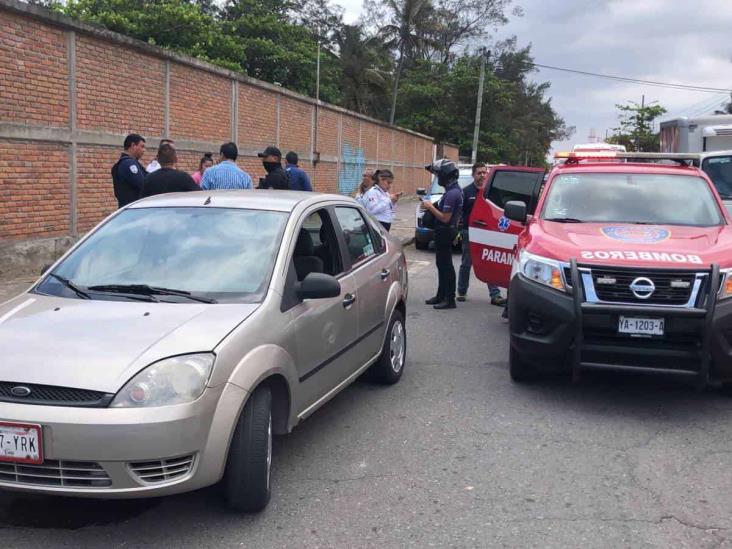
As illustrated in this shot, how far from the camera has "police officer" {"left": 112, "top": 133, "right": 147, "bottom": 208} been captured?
7.91m

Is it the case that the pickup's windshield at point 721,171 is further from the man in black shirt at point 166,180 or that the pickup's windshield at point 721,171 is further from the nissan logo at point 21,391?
the nissan logo at point 21,391

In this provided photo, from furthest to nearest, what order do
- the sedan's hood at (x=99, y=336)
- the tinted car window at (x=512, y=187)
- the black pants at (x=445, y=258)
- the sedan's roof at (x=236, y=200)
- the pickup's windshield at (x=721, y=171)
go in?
the pickup's windshield at (x=721, y=171)
the tinted car window at (x=512, y=187)
the black pants at (x=445, y=258)
the sedan's roof at (x=236, y=200)
the sedan's hood at (x=99, y=336)

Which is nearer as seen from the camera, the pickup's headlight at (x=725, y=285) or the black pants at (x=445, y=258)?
the pickup's headlight at (x=725, y=285)

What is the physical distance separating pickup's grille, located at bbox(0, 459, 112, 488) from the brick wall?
720 cm

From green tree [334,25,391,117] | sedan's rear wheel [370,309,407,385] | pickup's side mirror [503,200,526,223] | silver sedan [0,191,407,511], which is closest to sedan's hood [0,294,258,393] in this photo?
silver sedan [0,191,407,511]

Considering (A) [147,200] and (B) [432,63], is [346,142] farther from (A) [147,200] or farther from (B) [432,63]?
(B) [432,63]

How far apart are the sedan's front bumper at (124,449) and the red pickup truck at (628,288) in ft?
9.10

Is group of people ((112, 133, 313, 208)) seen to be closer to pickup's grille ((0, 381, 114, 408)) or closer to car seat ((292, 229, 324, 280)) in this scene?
car seat ((292, 229, 324, 280))

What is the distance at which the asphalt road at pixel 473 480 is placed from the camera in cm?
331

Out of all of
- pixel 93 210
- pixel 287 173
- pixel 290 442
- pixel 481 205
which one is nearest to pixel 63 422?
pixel 290 442

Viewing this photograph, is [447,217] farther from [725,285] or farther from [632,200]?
[725,285]

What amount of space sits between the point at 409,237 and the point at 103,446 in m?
14.8

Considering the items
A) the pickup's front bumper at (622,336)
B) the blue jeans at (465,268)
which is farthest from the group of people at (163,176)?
the pickup's front bumper at (622,336)

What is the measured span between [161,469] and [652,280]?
345 centimetres
